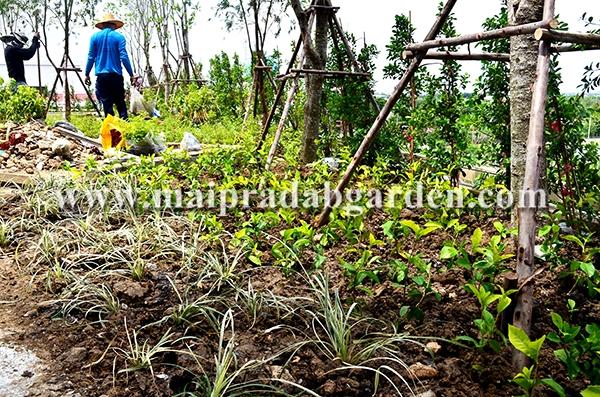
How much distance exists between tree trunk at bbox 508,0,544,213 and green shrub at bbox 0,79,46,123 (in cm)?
800

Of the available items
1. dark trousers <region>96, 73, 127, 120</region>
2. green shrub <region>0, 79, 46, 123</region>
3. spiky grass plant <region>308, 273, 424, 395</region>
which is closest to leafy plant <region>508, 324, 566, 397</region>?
spiky grass plant <region>308, 273, 424, 395</region>

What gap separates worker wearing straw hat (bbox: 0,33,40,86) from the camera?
35.9ft

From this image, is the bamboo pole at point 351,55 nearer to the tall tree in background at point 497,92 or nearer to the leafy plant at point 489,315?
the tall tree in background at point 497,92

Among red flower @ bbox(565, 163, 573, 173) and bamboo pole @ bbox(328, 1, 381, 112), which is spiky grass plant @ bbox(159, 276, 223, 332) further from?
bamboo pole @ bbox(328, 1, 381, 112)

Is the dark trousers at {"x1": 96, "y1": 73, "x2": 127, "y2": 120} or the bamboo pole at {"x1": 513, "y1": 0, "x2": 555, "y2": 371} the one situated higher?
the dark trousers at {"x1": 96, "y1": 73, "x2": 127, "y2": 120}

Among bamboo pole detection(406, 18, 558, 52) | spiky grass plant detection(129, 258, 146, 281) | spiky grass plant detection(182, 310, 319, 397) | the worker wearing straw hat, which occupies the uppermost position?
the worker wearing straw hat

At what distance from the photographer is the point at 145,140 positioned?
6.66m

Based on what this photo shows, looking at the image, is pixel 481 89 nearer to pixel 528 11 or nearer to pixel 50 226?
pixel 528 11

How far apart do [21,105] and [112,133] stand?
3448mm

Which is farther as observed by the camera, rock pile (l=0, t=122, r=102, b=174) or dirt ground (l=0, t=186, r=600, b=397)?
rock pile (l=0, t=122, r=102, b=174)

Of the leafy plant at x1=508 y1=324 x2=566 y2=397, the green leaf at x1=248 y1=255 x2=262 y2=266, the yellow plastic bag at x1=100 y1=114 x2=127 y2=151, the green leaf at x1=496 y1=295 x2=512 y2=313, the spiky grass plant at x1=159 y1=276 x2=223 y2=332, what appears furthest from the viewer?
the yellow plastic bag at x1=100 y1=114 x2=127 y2=151

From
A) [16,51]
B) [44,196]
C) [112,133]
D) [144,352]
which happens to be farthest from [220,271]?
[16,51]

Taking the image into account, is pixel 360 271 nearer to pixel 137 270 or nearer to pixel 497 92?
pixel 137 270

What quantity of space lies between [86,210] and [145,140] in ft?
9.55
